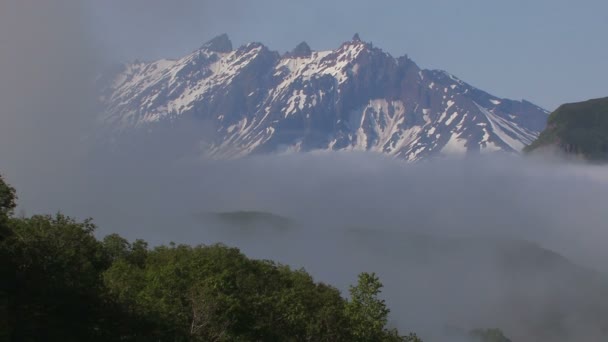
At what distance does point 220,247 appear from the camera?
132m

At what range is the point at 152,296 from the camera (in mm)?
88000

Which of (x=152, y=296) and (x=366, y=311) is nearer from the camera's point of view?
(x=152, y=296)

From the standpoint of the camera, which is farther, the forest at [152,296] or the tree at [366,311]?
the tree at [366,311]

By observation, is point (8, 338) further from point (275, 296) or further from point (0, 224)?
point (275, 296)

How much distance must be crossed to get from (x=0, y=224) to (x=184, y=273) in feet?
118

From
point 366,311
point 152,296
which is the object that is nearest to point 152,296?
point 152,296

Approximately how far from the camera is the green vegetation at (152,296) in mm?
61719

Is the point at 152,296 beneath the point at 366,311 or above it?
above

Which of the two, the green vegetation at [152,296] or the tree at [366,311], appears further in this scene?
the tree at [366,311]

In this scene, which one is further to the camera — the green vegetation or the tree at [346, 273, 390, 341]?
the tree at [346, 273, 390, 341]

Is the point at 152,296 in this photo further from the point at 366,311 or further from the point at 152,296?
the point at 366,311

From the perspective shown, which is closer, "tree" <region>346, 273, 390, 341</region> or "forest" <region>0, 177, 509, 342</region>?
"forest" <region>0, 177, 509, 342</region>

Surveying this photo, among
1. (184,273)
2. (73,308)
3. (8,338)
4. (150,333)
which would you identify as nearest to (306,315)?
(184,273)

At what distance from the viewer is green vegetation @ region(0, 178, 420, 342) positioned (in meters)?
61.7
